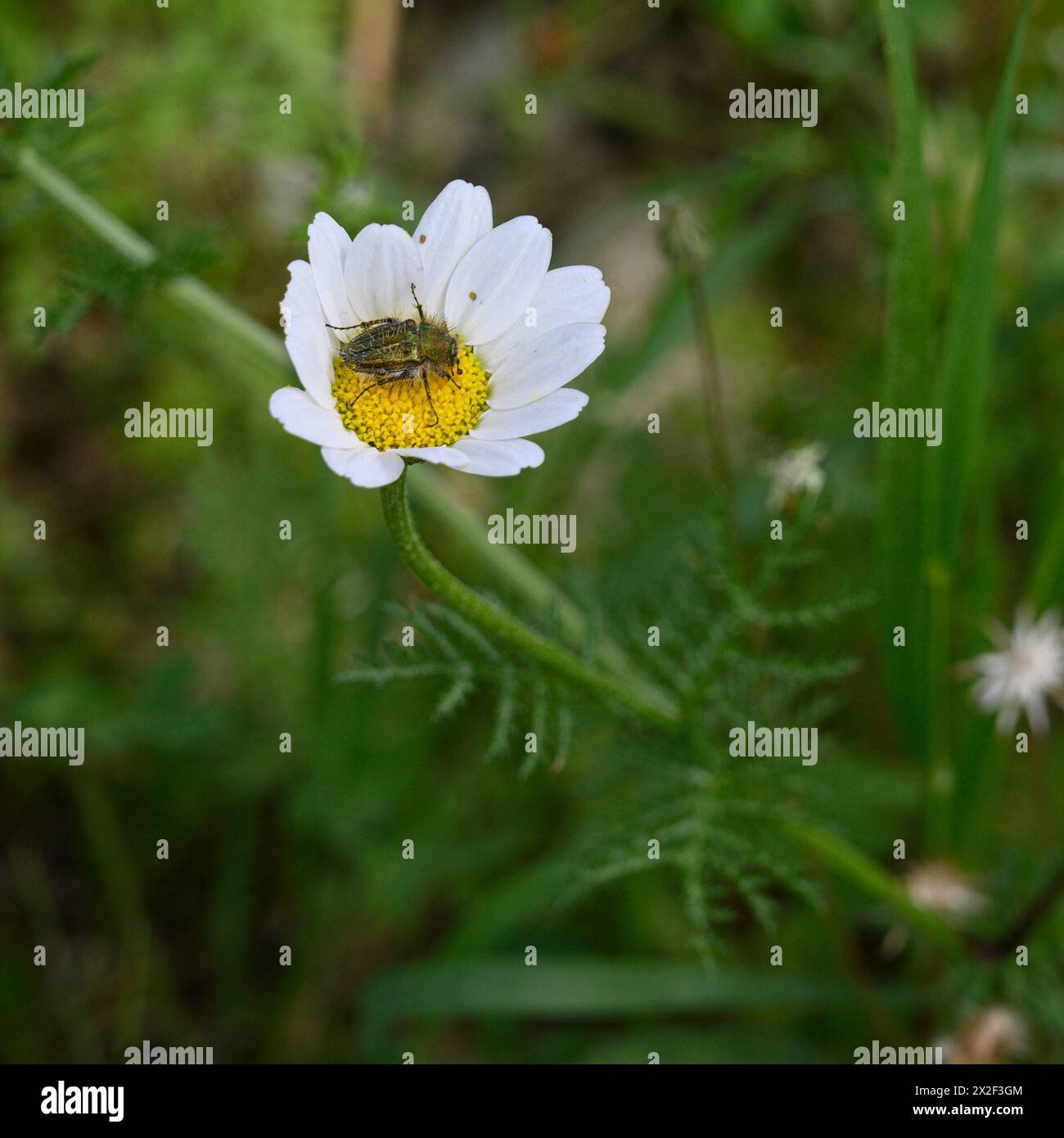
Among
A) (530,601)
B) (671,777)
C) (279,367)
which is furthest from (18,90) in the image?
(671,777)

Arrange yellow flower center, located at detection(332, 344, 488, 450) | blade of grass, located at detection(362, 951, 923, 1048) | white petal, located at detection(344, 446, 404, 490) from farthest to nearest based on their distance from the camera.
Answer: blade of grass, located at detection(362, 951, 923, 1048), yellow flower center, located at detection(332, 344, 488, 450), white petal, located at detection(344, 446, 404, 490)

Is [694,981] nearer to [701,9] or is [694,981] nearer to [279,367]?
[279,367]

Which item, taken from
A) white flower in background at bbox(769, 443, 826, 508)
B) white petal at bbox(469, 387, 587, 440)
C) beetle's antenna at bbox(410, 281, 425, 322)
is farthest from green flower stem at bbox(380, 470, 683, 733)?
white flower in background at bbox(769, 443, 826, 508)

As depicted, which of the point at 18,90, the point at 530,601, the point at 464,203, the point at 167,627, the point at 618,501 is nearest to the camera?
the point at 464,203

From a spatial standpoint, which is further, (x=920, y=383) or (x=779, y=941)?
(x=779, y=941)

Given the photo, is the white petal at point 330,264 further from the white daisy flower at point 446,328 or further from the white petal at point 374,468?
the white petal at point 374,468

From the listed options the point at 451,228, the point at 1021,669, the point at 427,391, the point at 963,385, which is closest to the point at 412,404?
the point at 427,391

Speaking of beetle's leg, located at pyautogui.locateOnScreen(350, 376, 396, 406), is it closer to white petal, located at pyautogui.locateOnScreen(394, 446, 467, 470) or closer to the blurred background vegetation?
white petal, located at pyautogui.locateOnScreen(394, 446, 467, 470)
